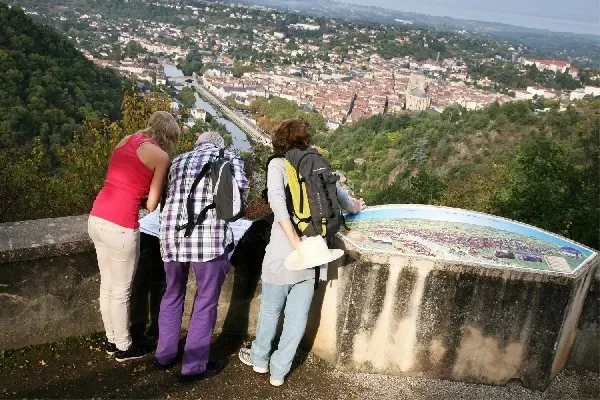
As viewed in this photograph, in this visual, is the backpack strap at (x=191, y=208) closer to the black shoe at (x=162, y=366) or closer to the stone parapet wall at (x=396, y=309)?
the stone parapet wall at (x=396, y=309)

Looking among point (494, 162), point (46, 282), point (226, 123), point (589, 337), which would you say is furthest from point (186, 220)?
point (226, 123)

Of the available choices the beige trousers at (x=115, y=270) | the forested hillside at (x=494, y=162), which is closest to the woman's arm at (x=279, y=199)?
the beige trousers at (x=115, y=270)

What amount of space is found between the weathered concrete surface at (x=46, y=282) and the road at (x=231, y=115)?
1811 inches

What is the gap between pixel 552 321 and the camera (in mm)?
2709

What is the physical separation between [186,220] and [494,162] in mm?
24437

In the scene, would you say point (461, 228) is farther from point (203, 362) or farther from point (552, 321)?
point (203, 362)

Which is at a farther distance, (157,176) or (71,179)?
(71,179)

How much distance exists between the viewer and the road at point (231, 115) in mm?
55562

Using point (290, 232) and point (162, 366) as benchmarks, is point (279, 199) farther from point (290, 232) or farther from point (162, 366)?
point (162, 366)

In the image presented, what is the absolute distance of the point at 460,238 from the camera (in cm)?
304

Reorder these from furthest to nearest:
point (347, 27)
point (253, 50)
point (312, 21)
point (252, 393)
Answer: point (312, 21)
point (347, 27)
point (253, 50)
point (252, 393)

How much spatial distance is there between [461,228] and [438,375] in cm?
83

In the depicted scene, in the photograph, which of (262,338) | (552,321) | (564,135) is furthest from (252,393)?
(564,135)

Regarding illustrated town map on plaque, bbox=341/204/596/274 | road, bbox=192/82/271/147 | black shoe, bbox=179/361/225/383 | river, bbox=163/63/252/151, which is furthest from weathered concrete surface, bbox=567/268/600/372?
road, bbox=192/82/271/147
